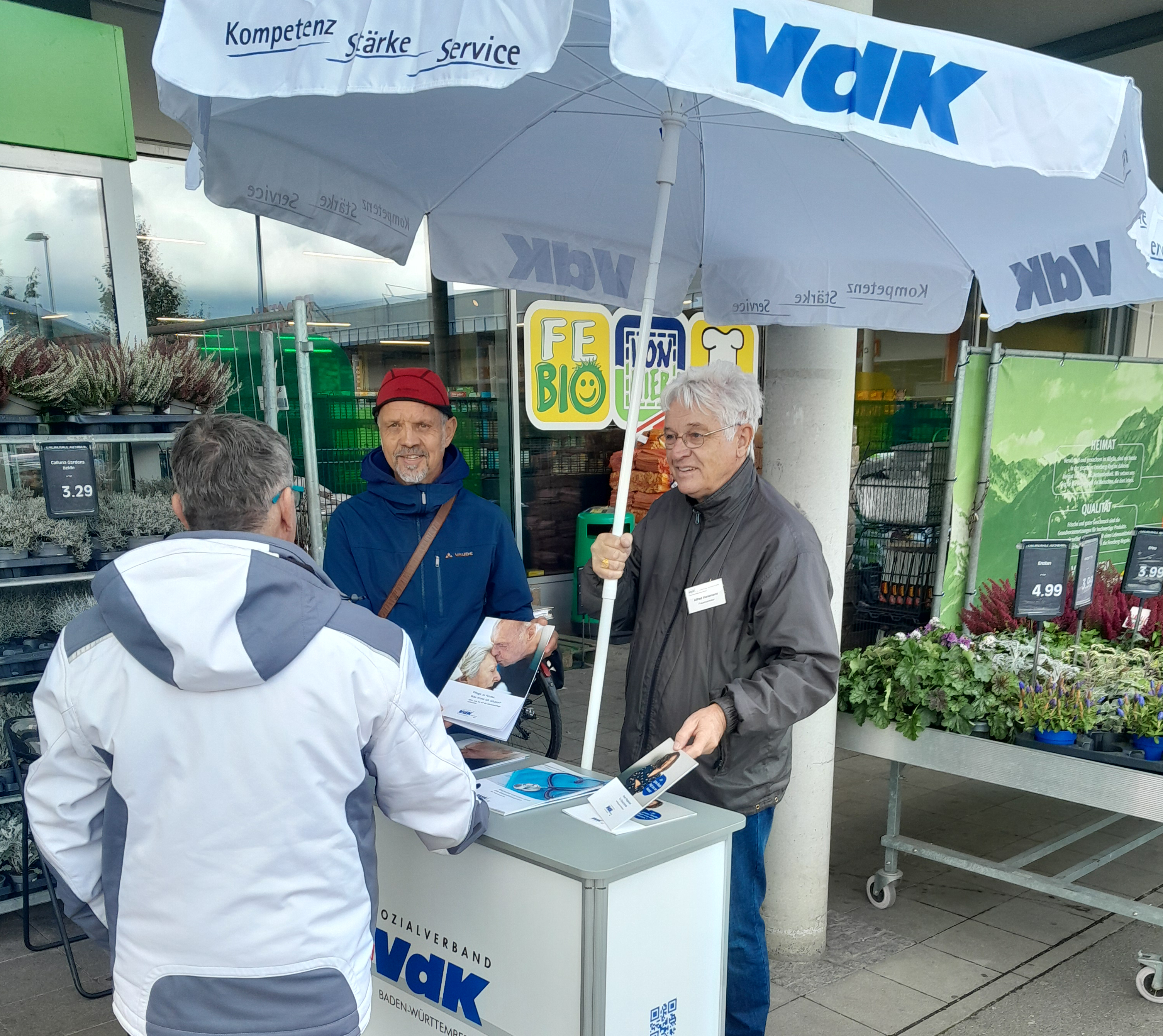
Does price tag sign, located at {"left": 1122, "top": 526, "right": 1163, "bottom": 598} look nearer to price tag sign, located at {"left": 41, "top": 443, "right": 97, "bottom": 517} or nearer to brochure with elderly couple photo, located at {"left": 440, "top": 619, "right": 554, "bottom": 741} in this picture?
brochure with elderly couple photo, located at {"left": 440, "top": 619, "right": 554, "bottom": 741}

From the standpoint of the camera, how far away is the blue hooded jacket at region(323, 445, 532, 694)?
10.1 feet

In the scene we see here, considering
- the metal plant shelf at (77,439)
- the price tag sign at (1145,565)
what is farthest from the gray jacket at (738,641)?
the price tag sign at (1145,565)

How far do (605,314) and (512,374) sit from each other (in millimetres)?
891

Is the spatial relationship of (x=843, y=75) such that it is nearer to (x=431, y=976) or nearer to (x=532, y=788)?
(x=532, y=788)

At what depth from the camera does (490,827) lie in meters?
2.04

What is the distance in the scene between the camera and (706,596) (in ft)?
8.35

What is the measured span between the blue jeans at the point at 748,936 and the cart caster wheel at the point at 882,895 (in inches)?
54.6

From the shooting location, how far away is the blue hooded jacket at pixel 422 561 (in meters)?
3.08

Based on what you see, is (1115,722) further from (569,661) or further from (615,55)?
(569,661)

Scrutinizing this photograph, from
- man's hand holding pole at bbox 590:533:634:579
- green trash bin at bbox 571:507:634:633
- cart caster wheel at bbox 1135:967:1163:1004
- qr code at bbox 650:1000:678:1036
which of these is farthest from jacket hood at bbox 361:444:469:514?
green trash bin at bbox 571:507:634:633

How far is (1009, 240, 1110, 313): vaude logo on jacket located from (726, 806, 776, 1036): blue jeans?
1.86 m

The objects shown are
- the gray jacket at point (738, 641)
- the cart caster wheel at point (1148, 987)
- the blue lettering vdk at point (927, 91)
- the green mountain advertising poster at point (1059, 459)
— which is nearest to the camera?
the blue lettering vdk at point (927, 91)

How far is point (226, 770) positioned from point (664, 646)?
4.49 ft

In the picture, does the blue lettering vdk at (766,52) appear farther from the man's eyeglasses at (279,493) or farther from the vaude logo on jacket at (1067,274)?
the vaude logo on jacket at (1067,274)
